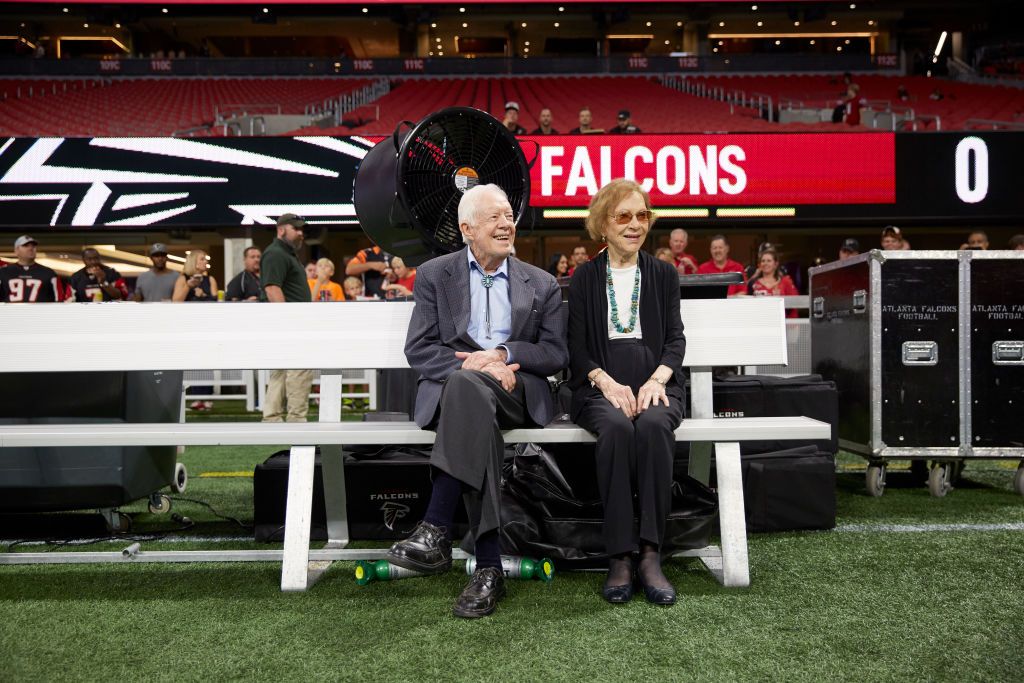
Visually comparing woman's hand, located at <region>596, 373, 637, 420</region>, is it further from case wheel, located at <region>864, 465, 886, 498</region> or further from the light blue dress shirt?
case wheel, located at <region>864, 465, 886, 498</region>

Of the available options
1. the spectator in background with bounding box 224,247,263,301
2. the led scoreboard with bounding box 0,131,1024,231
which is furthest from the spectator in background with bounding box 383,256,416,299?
the led scoreboard with bounding box 0,131,1024,231

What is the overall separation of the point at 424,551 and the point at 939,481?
2.80m

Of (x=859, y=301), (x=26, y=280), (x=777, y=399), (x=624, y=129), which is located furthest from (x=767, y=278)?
(x=26, y=280)

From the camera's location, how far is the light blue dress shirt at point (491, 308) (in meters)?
2.53

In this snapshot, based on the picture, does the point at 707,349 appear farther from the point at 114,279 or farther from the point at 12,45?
the point at 12,45

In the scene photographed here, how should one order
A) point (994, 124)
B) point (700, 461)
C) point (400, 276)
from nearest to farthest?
point (700, 461), point (400, 276), point (994, 124)

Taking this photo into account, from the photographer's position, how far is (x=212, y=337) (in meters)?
2.70

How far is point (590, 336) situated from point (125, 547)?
5.98 feet

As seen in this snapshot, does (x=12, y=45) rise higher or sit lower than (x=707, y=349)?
higher

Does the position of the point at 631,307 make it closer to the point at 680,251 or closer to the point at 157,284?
the point at 680,251

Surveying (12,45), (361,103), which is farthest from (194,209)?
(12,45)

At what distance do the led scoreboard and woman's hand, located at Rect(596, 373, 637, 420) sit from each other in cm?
823

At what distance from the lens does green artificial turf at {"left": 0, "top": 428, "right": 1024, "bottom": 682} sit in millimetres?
1750

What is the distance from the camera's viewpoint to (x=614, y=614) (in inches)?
83.4
